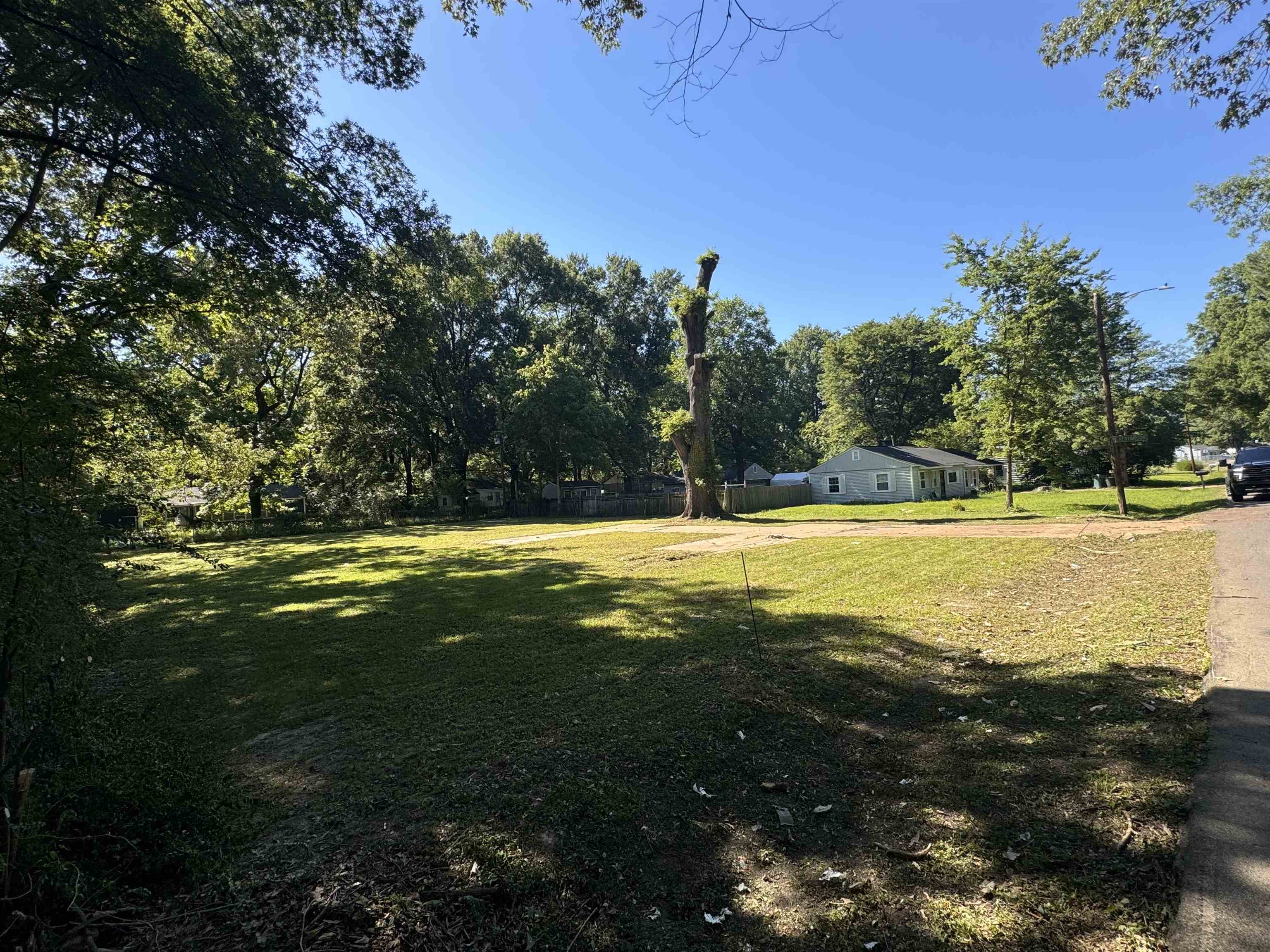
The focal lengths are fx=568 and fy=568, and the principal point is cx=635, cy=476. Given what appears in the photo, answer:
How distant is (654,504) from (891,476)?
46.7 ft

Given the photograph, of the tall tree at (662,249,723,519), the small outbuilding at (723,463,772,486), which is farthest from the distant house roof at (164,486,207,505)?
the small outbuilding at (723,463,772,486)

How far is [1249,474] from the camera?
18219 millimetres

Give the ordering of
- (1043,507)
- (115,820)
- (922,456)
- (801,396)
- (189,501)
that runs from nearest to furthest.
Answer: (115,820) → (1043,507) → (189,501) → (922,456) → (801,396)

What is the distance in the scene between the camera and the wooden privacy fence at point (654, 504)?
31406 millimetres

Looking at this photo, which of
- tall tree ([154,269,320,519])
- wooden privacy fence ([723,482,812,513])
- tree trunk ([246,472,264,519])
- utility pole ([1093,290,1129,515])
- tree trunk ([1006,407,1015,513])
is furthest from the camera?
wooden privacy fence ([723,482,812,513])

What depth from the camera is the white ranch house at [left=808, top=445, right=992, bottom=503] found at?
33.4 m

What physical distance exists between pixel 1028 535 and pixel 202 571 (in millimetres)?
21007

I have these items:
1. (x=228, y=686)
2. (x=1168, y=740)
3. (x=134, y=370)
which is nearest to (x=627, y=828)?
(x=1168, y=740)

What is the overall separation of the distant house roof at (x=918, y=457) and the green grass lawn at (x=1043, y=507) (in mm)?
2660

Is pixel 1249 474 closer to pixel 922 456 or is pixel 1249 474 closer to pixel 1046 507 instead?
pixel 1046 507

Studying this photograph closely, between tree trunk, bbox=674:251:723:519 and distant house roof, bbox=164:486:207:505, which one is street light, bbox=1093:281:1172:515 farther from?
distant house roof, bbox=164:486:207:505

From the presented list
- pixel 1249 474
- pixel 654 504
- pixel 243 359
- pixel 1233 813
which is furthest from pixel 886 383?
pixel 1233 813

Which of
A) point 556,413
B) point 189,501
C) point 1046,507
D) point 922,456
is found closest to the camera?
point 1046,507

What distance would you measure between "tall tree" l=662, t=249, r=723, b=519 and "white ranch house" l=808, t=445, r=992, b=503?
12.5m
